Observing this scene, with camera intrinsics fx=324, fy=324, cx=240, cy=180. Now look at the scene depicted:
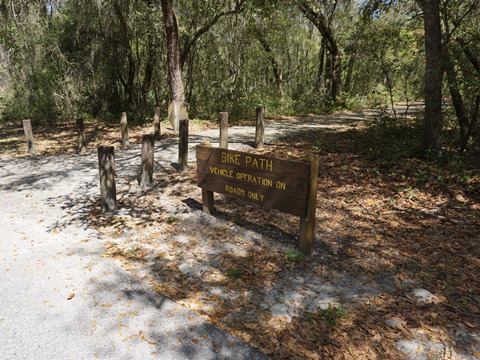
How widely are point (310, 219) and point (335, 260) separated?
0.67m

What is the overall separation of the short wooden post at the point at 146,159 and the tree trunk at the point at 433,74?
6.14 metres

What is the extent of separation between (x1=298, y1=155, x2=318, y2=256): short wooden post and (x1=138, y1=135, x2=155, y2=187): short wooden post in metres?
4.08

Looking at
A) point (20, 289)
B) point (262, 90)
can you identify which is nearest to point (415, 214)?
point (20, 289)

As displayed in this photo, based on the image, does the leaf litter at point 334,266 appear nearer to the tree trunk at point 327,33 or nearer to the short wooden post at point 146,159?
the short wooden post at point 146,159

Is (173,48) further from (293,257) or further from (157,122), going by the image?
(293,257)

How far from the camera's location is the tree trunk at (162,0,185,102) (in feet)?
38.5

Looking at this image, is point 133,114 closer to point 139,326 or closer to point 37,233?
point 37,233

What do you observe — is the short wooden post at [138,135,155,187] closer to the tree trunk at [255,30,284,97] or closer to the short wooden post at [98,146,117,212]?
the short wooden post at [98,146,117,212]

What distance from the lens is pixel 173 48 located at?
12.4 m

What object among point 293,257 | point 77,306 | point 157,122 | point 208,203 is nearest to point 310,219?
point 293,257

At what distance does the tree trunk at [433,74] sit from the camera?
22.2 feet

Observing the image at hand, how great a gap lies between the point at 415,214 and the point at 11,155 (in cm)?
1158

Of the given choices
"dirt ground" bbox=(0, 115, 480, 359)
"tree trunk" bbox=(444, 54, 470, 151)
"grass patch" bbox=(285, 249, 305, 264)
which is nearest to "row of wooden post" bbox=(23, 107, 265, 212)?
"dirt ground" bbox=(0, 115, 480, 359)

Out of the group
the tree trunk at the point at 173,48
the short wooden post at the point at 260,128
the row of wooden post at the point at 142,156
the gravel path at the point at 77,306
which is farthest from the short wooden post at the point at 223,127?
the tree trunk at the point at 173,48
